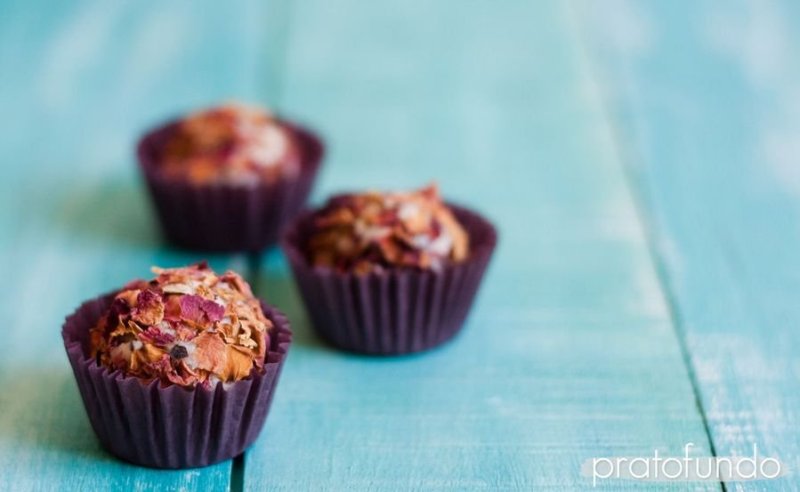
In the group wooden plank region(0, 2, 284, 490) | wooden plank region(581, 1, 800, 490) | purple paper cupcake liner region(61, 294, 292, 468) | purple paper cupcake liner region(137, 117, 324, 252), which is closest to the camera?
purple paper cupcake liner region(61, 294, 292, 468)

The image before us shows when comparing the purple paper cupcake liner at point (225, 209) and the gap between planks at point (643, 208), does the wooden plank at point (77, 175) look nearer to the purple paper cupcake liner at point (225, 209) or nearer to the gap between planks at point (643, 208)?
the purple paper cupcake liner at point (225, 209)

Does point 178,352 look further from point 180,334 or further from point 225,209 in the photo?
point 225,209

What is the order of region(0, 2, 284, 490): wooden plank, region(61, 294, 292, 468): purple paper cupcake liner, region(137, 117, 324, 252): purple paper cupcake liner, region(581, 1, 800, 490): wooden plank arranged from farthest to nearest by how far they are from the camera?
region(137, 117, 324, 252): purple paper cupcake liner → region(581, 1, 800, 490): wooden plank → region(0, 2, 284, 490): wooden plank → region(61, 294, 292, 468): purple paper cupcake liner

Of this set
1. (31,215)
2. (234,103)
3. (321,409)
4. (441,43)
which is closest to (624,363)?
(321,409)

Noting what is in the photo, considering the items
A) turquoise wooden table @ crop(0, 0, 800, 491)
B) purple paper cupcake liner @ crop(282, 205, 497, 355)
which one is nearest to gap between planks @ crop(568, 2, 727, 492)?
turquoise wooden table @ crop(0, 0, 800, 491)

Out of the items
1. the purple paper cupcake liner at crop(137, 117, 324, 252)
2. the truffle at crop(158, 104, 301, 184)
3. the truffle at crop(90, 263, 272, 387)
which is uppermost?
the truffle at crop(90, 263, 272, 387)

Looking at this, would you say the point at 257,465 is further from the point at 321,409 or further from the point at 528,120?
the point at 528,120

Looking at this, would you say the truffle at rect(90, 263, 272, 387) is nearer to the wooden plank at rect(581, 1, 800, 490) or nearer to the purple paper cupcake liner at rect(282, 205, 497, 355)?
the purple paper cupcake liner at rect(282, 205, 497, 355)
